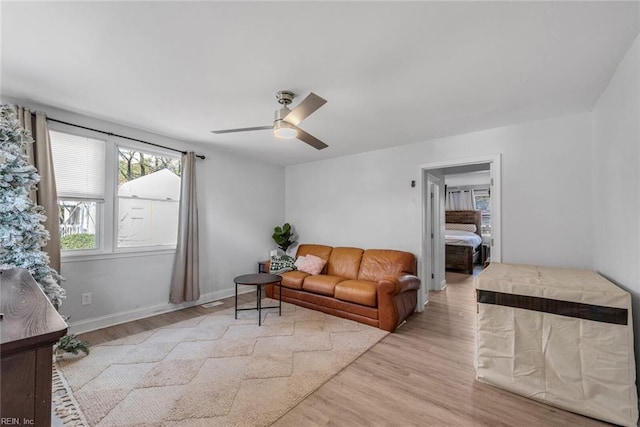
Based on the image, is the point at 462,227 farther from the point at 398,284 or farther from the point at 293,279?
the point at 293,279

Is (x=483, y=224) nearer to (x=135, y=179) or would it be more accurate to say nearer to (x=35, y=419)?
(x=135, y=179)

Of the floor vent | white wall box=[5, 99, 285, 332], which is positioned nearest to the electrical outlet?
white wall box=[5, 99, 285, 332]

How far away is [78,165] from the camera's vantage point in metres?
3.11

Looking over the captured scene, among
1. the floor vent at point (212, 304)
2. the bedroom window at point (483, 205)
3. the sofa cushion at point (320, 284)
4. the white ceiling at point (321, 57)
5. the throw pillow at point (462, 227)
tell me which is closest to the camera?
the white ceiling at point (321, 57)

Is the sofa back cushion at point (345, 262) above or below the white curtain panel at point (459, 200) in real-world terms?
below

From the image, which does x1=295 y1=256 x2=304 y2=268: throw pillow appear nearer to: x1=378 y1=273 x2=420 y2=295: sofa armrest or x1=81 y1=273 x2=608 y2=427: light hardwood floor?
x1=378 y1=273 x2=420 y2=295: sofa armrest

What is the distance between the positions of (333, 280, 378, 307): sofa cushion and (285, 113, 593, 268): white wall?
997 millimetres

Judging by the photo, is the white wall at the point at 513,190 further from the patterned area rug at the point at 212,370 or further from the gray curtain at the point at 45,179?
the gray curtain at the point at 45,179

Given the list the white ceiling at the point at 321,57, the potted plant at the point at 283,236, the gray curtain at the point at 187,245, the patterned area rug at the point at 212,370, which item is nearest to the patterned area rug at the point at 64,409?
the patterned area rug at the point at 212,370

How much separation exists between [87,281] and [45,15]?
8.89ft

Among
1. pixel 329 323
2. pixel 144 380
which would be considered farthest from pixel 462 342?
pixel 144 380

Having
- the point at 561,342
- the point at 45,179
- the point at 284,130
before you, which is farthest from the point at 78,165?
the point at 561,342

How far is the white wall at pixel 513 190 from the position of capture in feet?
9.37

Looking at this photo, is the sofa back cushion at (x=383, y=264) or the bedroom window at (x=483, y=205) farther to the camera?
the bedroom window at (x=483, y=205)
